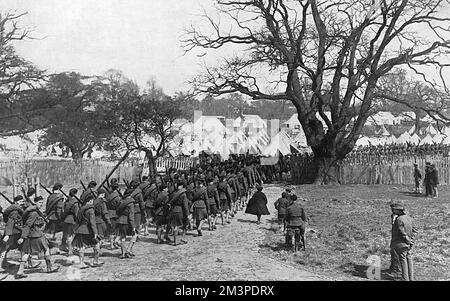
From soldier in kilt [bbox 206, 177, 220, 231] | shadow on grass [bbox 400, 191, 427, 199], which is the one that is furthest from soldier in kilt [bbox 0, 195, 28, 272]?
shadow on grass [bbox 400, 191, 427, 199]

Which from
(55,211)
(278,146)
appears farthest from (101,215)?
(278,146)

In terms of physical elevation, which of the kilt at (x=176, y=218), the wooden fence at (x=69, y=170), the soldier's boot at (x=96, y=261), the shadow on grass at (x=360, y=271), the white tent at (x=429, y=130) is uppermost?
the white tent at (x=429, y=130)

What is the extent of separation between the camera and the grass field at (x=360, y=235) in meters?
10.4

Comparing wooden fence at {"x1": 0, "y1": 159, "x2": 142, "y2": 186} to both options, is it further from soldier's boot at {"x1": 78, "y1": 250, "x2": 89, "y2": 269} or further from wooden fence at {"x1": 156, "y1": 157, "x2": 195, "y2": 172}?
soldier's boot at {"x1": 78, "y1": 250, "x2": 89, "y2": 269}

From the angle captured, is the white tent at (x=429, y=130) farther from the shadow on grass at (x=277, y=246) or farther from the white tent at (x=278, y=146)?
the shadow on grass at (x=277, y=246)

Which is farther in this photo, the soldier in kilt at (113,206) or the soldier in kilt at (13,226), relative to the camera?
the soldier in kilt at (113,206)

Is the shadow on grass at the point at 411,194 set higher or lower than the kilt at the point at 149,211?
lower

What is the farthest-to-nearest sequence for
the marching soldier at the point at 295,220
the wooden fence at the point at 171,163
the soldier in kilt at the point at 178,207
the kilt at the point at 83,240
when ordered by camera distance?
the wooden fence at the point at 171,163, the soldier in kilt at the point at 178,207, the marching soldier at the point at 295,220, the kilt at the point at 83,240

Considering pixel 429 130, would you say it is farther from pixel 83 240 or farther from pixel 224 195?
pixel 83 240

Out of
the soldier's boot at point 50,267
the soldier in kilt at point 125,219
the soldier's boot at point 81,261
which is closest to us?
the soldier's boot at point 50,267

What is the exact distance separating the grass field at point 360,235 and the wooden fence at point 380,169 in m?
2.99

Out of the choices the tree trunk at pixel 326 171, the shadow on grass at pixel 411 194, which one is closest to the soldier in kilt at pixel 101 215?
the shadow on grass at pixel 411 194

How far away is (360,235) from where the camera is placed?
13484mm
